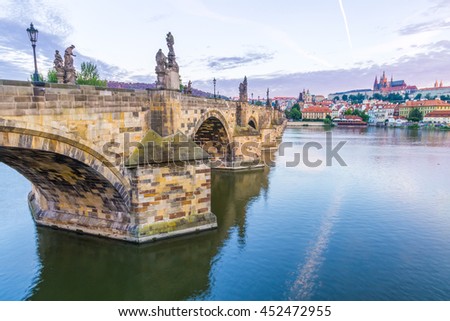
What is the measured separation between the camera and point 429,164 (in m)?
32.5

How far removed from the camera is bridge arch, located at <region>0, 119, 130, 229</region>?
9180 millimetres

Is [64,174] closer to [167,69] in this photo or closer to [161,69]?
[161,69]

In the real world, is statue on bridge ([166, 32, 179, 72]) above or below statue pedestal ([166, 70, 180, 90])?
above

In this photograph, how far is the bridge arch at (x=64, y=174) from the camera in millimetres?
9180

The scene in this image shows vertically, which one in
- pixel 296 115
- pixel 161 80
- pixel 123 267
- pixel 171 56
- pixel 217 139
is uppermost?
pixel 171 56

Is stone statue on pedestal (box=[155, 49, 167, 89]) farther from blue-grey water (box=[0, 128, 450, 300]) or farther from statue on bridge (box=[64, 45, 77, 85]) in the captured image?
blue-grey water (box=[0, 128, 450, 300])

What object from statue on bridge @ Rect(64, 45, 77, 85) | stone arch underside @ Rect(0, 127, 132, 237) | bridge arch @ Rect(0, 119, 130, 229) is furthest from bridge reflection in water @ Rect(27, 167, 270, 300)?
statue on bridge @ Rect(64, 45, 77, 85)

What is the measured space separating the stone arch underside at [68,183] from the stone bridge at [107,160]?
0.11ft

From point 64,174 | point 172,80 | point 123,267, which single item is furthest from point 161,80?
point 123,267

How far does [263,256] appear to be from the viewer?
1237cm

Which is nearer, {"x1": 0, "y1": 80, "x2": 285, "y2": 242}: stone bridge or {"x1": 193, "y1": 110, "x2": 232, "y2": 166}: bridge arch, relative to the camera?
{"x1": 0, "y1": 80, "x2": 285, "y2": 242}: stone bridge

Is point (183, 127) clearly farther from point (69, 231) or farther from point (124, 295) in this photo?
point (124, 295)

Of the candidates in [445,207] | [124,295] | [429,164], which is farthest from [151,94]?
[429,164]

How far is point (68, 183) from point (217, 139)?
1714 centimetres
